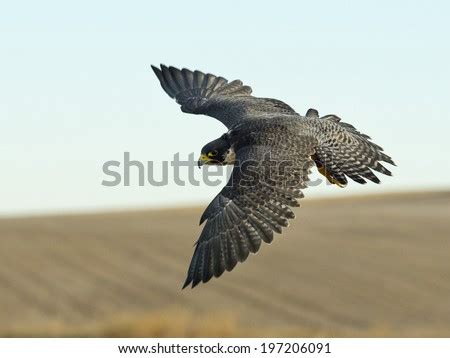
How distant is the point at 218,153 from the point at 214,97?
260 cm

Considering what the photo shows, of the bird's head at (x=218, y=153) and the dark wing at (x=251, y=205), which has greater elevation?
the bird's head at (x=218, y=153)

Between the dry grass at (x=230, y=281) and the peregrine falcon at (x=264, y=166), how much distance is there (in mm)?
Result: 9906

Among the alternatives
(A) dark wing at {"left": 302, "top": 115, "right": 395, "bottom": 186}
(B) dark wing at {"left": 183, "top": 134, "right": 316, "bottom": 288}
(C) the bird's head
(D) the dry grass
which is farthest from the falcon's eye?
(D) the dry grass

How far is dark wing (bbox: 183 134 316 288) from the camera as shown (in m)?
7.64

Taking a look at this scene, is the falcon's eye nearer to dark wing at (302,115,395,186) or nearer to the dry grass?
dark wing at (302,115,395,186)

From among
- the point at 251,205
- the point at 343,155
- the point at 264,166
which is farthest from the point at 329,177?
the point at 251,205

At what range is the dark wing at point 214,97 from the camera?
10.5 metres

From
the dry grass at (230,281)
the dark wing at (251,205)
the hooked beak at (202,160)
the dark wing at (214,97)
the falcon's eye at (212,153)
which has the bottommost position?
the dry grass at (230,281)

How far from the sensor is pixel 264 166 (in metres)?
8.32

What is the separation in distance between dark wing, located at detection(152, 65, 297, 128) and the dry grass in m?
7.85

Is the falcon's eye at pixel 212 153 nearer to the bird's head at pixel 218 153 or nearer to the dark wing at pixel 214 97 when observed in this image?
the bird's head at pixel 218 153

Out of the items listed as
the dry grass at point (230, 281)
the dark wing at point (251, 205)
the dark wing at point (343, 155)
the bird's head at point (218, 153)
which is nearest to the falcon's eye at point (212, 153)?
the bird's head at point (218, 153)

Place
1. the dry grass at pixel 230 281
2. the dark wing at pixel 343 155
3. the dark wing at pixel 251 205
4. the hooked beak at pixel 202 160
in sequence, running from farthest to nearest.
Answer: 1. the dry grass at pixel 230 281
2. the hooked beak at pixel 202 160
3. the dark wing at pixel 343 155
4. the dark wing at pixel 251 205

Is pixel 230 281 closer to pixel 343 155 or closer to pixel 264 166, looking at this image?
pixel 343 155
